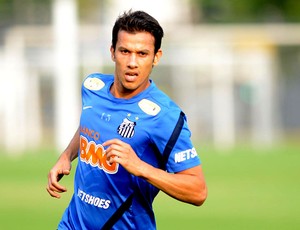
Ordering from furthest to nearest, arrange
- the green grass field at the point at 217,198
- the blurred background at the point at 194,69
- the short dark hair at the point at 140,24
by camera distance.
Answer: the blurred background at the point at 194,69, the green grass field at the point at 217,198, the short dark hair at the point at 140,24

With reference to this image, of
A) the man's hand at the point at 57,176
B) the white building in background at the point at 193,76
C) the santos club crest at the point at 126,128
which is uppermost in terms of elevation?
the santos club crest at the point at 126,128

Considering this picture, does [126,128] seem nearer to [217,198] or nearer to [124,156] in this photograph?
[124,156]

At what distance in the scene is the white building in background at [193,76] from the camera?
135 feet

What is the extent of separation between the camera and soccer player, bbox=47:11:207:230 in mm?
6633

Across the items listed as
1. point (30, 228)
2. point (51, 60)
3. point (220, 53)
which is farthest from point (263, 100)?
point (30, 228)

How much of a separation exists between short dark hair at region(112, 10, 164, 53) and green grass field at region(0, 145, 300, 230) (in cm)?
746

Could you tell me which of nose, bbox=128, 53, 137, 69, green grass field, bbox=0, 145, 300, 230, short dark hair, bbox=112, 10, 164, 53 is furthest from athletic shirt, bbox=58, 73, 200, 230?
green grass field, bbox=0, 145, 300, 230

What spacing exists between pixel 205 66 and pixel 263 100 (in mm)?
3307

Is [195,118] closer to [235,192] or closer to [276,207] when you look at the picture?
[235,192]

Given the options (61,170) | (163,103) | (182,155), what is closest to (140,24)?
(163,103)

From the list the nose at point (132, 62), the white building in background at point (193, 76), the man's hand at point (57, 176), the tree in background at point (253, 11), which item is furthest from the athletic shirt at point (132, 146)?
the tree in background at point (253, 11)

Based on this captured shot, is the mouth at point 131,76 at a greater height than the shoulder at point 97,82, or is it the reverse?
the mouth at point 131,76

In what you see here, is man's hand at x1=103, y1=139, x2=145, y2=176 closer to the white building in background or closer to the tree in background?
the white building in background

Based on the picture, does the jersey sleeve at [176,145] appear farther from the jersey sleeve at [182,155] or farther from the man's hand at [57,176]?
the man's hand at [57,176]
